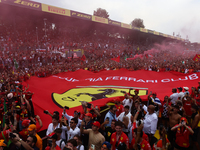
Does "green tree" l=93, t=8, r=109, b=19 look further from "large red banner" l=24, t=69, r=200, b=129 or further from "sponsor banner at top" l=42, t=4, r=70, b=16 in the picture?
"large red banner" l=24, t=69, r=200, b=129

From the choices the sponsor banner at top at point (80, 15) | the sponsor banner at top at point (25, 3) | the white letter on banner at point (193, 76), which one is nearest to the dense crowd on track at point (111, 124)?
the white letter on banner at point (193, 76)

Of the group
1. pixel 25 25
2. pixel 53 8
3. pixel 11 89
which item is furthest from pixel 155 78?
pixel 25 25

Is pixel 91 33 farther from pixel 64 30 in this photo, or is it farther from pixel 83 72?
pixel 83 72

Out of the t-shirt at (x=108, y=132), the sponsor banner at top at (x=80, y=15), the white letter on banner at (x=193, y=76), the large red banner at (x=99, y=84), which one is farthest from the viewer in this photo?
the sponsor banner at top at (x=80, y=15)

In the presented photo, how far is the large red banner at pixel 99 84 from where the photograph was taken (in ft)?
18.4

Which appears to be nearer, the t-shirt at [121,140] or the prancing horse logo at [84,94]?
the t-shirt at [121,140]

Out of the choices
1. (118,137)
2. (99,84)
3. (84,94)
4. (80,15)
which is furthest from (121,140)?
(80,15)

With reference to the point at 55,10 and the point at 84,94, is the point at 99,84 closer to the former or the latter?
the point at 84,94

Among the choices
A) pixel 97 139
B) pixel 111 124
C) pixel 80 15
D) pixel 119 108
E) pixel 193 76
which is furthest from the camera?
pixel 80 15

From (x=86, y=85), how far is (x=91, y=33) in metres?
28.0

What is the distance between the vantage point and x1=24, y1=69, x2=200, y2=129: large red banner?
5.61 meters

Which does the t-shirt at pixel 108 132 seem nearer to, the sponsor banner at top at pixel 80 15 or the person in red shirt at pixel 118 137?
the person in red shirt at pixel 118 137

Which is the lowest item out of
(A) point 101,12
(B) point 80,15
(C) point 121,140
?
(C) point 121,140

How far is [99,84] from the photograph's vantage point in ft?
24.7
